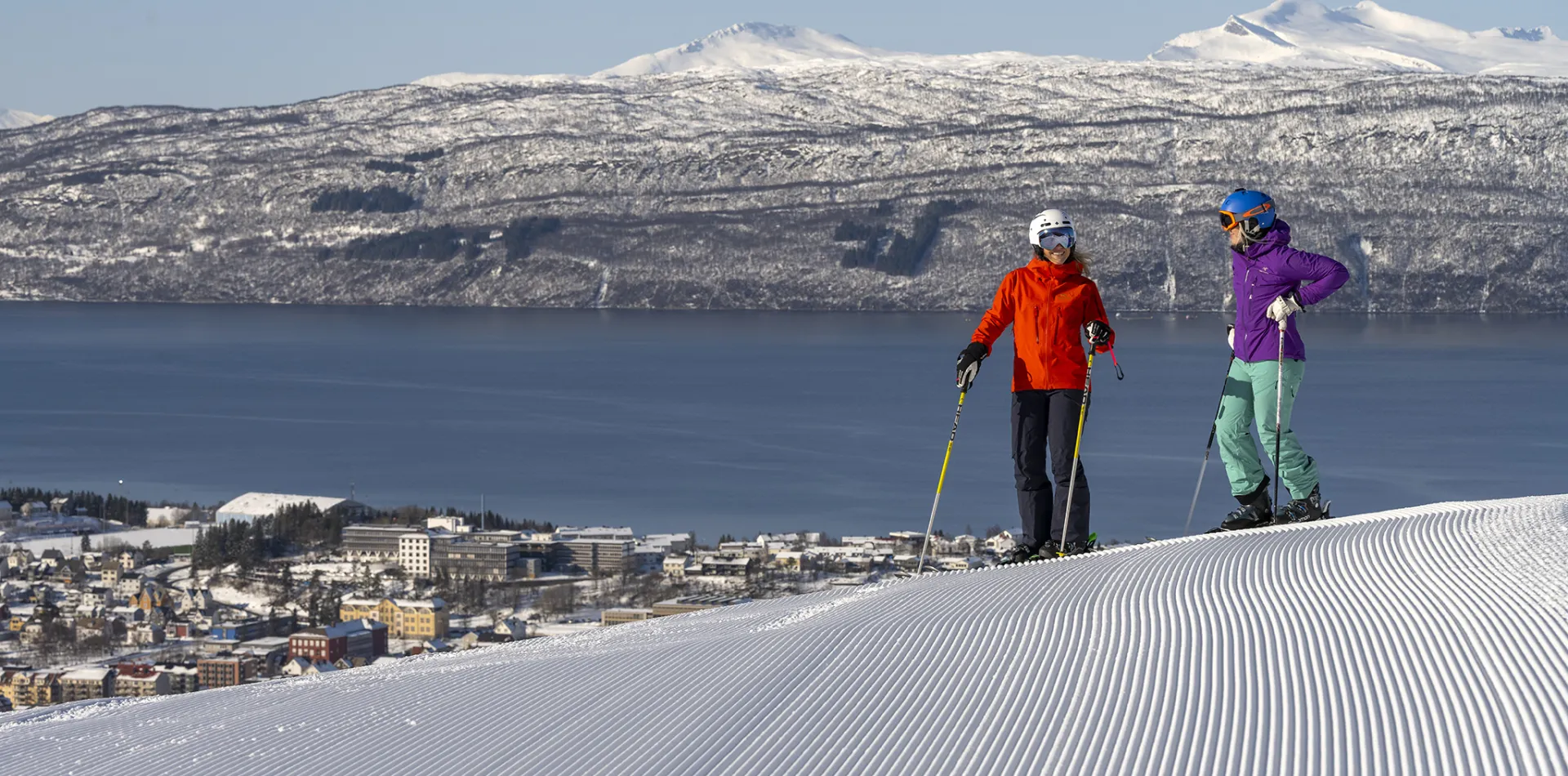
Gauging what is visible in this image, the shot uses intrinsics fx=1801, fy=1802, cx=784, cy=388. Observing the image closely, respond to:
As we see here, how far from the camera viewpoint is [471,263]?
620ft

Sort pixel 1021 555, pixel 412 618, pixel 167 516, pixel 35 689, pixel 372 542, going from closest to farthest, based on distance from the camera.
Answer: pixel 1021 555 → pixel 35 689 → pixel 412 618 → pixel 372 542 → pixel 167 516

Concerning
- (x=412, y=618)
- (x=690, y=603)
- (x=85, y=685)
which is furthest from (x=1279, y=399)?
(x=412, y=618)

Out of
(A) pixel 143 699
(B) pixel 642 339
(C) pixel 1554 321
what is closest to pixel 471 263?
(B) pixel 642 339

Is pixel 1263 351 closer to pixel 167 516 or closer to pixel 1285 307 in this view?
pixel 1285 307

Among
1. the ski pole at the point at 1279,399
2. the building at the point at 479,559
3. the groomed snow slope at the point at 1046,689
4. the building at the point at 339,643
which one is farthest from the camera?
the building at the point at 479,559

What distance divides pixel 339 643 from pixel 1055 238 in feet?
68.1

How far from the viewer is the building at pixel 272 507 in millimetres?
46844

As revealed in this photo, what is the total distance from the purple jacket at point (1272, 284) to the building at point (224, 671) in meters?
19.1

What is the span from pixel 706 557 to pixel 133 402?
2134 inches

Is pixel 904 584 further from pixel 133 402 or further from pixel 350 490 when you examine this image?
pixel 133 402

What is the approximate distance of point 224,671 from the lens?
→ 25.5 m

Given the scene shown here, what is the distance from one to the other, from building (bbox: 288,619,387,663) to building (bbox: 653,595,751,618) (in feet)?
14.3

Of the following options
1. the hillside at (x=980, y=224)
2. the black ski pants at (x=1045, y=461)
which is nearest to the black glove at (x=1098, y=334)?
the black ski pants at (x=1045, y=461)

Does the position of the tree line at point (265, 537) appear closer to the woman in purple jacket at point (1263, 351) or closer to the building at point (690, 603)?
the building at point (690, 603)
